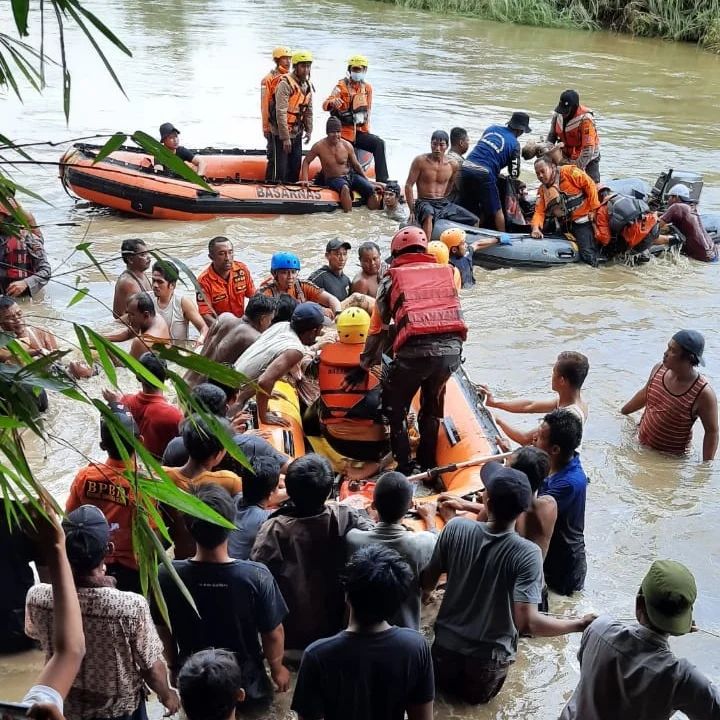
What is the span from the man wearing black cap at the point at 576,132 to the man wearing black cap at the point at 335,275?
3.67 metres

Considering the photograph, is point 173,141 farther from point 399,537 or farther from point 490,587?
point 490,587

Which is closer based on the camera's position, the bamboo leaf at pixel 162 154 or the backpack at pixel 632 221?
the bamboo leaf at pixel 162 154

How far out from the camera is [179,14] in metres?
26.6

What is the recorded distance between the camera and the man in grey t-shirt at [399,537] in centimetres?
344

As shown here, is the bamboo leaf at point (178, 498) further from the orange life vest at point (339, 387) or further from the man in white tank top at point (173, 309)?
the man in white tank top at point (173, 309)

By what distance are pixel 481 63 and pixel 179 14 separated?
375 inches

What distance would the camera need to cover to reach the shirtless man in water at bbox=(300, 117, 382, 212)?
10844mm

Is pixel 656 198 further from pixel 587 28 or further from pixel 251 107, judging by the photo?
pixel 587 28

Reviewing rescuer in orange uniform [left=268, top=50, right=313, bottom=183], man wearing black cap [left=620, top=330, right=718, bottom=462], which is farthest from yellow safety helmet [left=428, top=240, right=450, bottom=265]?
rescuer in orange uniform [left=268, top=50, right=313, bottom=183]

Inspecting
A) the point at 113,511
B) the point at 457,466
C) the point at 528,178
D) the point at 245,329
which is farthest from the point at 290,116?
the point at 113,511

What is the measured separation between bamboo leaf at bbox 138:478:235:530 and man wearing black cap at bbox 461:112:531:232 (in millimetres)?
7981

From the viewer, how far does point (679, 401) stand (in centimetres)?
589

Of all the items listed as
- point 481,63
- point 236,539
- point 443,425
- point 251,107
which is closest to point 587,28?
point 481,63

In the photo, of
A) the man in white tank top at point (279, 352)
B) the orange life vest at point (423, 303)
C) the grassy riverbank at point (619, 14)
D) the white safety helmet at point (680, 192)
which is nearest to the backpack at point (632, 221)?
the white safety helmet at point (680, 192)
